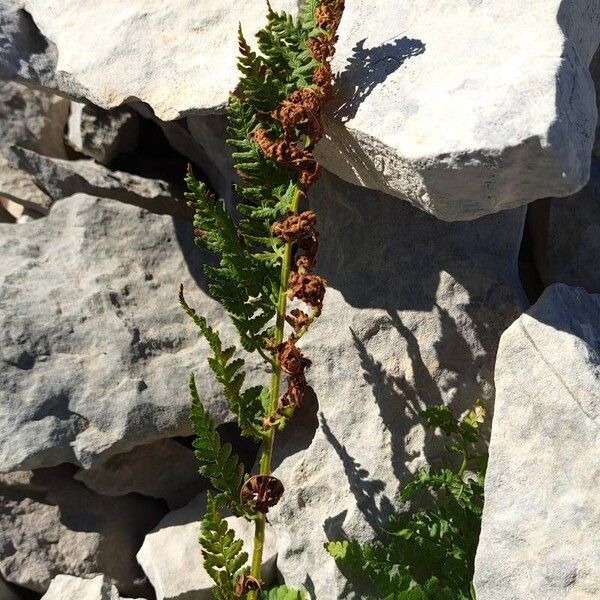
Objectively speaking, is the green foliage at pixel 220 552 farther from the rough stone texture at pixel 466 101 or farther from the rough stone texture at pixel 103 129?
the rough stone texture at pixel 103 129

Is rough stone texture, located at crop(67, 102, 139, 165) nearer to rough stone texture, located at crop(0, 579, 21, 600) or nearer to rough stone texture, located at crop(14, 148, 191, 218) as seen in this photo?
rough stone texture, located at crop(14, 148, 191, 218)

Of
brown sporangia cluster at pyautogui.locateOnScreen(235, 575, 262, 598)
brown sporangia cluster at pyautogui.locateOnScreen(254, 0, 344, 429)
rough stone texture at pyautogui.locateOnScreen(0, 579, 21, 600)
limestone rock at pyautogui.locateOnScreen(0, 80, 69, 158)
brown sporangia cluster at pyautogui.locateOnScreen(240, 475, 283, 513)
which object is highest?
brown sporangia cluster at pyautogui.locateOnScreen(254, 0, 344, 429)

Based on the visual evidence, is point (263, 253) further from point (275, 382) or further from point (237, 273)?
point (275, 382)

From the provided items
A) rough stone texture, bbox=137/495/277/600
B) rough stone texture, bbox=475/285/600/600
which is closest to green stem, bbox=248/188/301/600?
rough stone texture, bbox=137/495/277/600

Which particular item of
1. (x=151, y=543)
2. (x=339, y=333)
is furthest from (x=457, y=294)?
(x=151, y=543)

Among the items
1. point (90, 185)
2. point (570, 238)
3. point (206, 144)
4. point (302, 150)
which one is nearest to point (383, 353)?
point (302, 150)

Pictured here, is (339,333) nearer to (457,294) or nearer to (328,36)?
(457,294)
